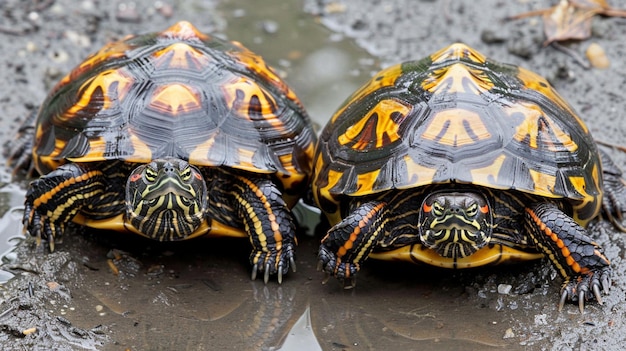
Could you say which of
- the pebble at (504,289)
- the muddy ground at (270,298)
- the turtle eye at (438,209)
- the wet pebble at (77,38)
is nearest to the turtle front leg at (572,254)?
the muddy ground at (270,298)

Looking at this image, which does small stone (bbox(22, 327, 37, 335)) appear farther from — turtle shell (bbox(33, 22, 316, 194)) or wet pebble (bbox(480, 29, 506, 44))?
wet pebble (bbox(480, 29, 506, 44))

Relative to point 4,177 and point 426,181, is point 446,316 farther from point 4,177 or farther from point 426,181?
point 4,177

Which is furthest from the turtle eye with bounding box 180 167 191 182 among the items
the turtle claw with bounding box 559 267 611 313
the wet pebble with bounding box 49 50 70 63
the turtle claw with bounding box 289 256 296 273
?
the wet pebble with bounding box 49 50 70 63

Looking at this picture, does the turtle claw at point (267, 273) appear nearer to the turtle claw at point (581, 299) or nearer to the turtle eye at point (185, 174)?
the turtle eye at point (185, 174)

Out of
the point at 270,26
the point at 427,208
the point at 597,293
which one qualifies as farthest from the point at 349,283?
the point at 270,26

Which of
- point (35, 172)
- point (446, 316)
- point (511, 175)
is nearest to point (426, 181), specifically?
point (511, 175)

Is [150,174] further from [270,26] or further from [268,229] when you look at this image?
[270,26]
